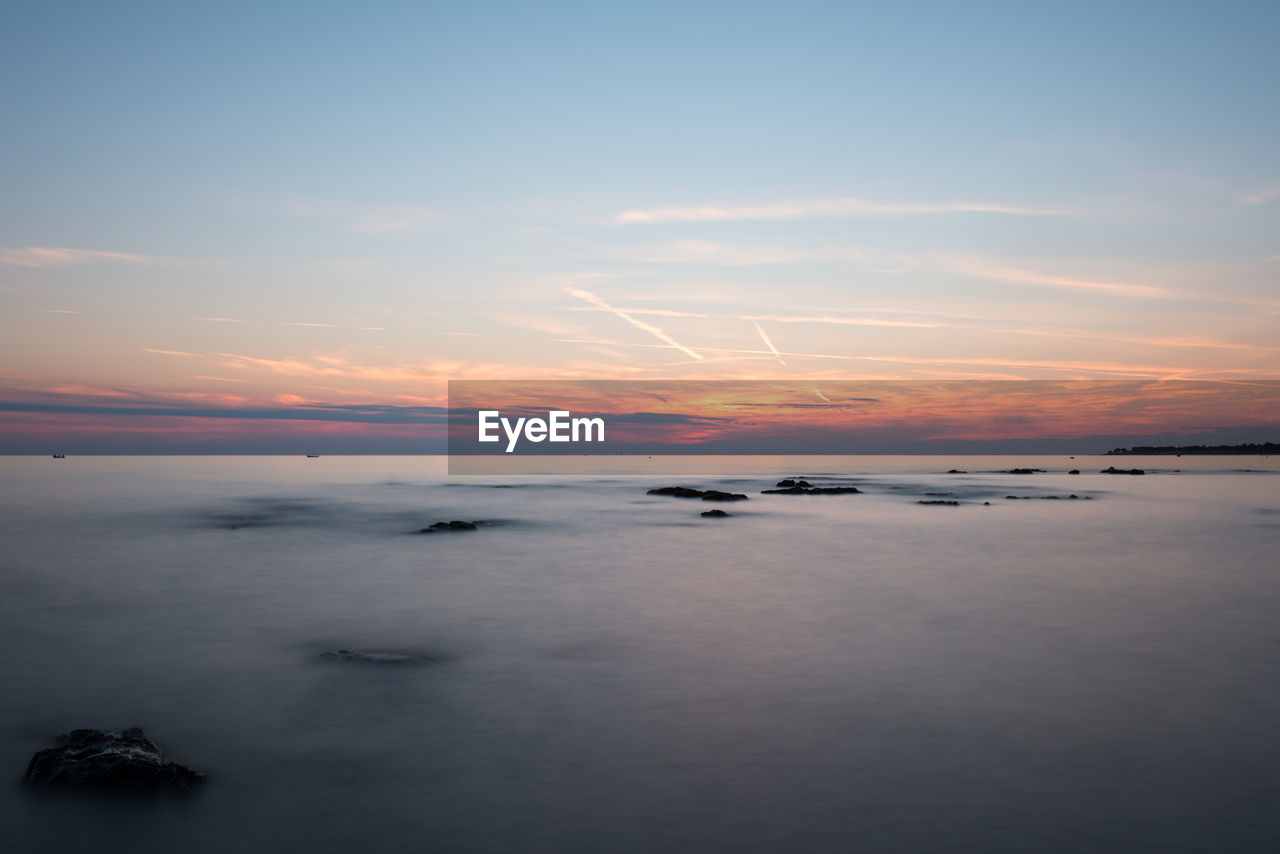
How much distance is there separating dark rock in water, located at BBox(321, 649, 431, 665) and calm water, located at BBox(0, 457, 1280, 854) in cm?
31

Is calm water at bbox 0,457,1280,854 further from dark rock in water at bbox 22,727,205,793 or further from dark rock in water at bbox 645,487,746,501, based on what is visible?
dark rock in water at bbox 645,487,746,501

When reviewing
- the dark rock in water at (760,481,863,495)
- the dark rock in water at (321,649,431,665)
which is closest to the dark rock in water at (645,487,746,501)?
the dark rock in water at (760,481,863,495)

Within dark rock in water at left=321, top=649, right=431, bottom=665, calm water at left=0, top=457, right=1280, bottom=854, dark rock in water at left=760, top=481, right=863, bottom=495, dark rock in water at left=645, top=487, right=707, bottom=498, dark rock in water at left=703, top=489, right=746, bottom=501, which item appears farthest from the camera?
dark rock in water at left=760, top=481, right=863, bottom=495

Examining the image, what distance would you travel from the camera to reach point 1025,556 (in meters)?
29.6

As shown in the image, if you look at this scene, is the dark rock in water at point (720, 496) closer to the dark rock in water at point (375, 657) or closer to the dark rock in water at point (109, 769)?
the dark rock in water at point (375, 657)

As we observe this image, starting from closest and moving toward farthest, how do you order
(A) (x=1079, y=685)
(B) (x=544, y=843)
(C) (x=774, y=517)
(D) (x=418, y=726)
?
(B) (x=544, y=843) → (D) (x=418, y=726) → (A) (x=1079, y=685) → (C) (x=774, y=517)

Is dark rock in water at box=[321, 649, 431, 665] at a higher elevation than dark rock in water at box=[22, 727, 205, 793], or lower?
lower

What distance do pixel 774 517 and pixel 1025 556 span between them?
18108 millimetres

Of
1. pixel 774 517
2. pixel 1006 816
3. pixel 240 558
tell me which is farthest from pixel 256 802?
pixel 774 517

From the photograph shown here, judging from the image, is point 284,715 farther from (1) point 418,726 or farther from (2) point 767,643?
(2) point 767,643

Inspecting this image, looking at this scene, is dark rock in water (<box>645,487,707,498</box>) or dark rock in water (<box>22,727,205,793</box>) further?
dark rock in water (<box>645,487,707,498</box>)

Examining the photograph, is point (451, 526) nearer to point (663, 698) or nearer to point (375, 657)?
point (375, 657)

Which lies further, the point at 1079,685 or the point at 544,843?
the point at 1079,685

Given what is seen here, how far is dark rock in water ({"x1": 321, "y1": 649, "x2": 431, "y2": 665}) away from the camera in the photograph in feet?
47.9
